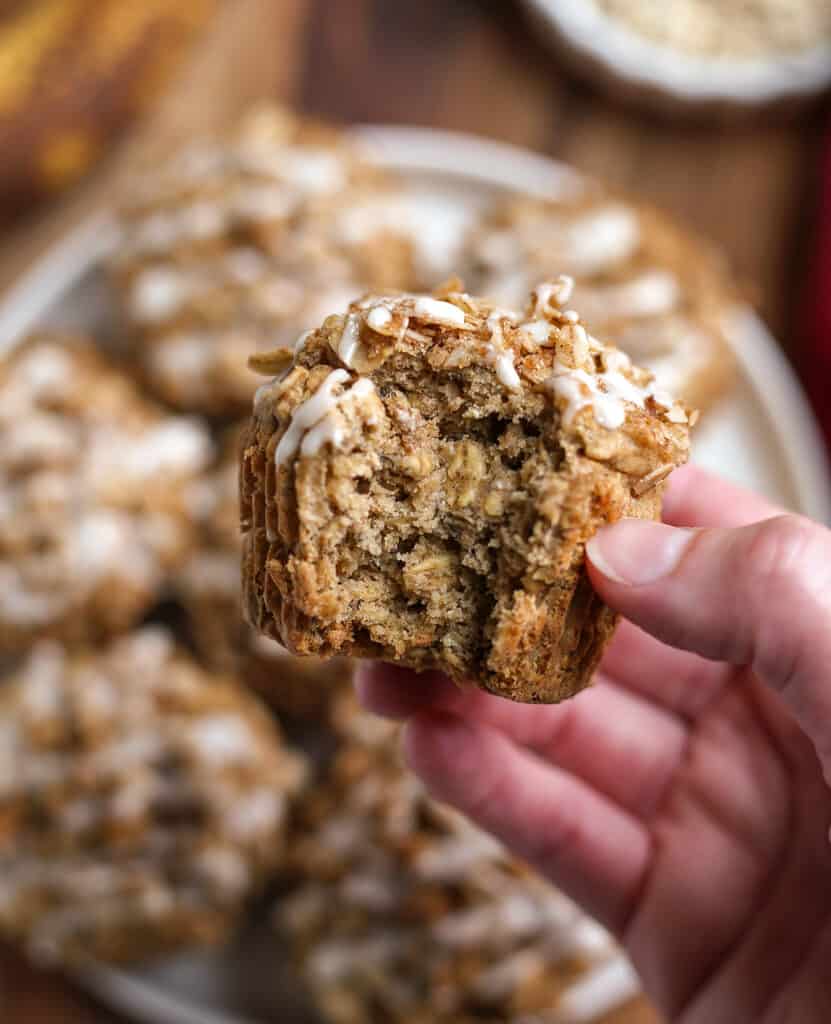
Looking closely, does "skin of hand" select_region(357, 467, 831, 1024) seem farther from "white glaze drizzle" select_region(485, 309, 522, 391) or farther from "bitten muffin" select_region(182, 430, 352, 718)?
"bitten muffin" select_region(182, 430, 352, 718)

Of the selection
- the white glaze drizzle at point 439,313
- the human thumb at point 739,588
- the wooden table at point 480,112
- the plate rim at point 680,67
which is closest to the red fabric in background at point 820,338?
the wooden table at point 480,112

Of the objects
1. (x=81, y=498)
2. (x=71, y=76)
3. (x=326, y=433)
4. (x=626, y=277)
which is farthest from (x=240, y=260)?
(x=326, y=433)

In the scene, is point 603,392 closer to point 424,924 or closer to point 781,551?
point 781,551

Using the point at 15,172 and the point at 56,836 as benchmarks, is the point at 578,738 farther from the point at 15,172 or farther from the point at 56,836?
the point at 15,172

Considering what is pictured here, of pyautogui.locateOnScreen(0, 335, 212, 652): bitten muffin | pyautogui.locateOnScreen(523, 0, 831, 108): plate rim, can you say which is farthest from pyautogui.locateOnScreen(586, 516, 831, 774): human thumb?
pyautogui.locateOnScreen(523, 0, 831, 108): plate rim

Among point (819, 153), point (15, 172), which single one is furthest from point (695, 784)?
point (15, 172)
